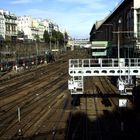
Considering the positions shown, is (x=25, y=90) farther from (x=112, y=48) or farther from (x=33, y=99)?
(x=112, y=48)

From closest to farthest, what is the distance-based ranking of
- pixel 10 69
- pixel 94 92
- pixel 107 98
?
pixel 107 98 < pixel 94 92 < pixel 10 69

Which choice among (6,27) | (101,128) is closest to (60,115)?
(101,128)

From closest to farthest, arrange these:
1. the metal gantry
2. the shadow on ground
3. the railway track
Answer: the shadow on ground, the railway track, the metal gantry

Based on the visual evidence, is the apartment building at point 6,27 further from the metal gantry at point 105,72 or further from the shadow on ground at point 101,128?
the shadow on ground at point 101,128

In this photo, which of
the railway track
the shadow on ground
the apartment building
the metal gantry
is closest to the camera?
the shadow on ground

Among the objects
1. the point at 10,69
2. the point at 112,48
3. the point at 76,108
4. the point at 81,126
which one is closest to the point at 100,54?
the point at 112,48

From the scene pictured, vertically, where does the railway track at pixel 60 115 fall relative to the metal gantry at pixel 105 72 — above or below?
below

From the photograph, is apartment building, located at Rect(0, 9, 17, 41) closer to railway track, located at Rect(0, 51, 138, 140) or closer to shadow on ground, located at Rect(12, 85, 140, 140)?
railway track, located at Rect(0, 51, 138, 140)

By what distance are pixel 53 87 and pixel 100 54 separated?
24257 mm

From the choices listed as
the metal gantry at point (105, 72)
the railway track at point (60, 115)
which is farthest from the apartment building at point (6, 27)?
the metal gantry at point (105, 72)

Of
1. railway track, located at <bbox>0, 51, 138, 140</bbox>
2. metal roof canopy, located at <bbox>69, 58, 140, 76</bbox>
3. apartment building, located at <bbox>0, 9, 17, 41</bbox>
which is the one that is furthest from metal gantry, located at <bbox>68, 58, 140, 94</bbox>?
apartment building, located at <bbox>0, 9, 17, 41</bbox>

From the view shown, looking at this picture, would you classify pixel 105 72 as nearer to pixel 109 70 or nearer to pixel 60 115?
pixel 109 70

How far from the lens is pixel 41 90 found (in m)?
54.8

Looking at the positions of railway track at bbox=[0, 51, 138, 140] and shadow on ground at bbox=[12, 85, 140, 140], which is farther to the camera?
railway track at bbox=[0, 51, 138, 140]
